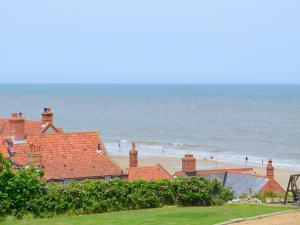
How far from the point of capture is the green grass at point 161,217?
775 inches

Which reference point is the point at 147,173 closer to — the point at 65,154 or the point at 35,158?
the point at 65,154

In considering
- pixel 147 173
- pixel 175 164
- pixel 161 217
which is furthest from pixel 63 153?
pixel 175 164

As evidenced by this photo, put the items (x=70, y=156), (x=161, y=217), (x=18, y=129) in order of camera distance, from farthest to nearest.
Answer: (x=18, y=129), (x=70, y=156), (x=161, y=217)

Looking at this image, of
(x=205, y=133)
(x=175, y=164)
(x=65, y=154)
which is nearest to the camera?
(x=65, y=154)

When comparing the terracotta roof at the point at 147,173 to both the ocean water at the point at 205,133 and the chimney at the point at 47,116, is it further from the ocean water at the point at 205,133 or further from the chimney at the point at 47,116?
the ocean water at the point at 205,133

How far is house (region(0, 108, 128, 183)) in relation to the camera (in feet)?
107

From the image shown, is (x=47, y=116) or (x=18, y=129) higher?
(x=47, y=116)

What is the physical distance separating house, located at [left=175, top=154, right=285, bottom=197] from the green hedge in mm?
12628

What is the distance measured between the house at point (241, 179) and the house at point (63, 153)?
6638 millimetres

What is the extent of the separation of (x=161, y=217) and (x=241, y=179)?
75.3 ft

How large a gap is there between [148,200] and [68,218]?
4.14 m

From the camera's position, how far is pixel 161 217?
2088 cm

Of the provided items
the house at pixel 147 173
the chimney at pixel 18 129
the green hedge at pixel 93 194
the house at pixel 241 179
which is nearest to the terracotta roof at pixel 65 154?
the chimney at pixel 18 129

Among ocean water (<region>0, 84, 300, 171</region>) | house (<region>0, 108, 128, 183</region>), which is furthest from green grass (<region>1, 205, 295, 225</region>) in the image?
ocean water (<region>0, 84, 300, 171</region>)
